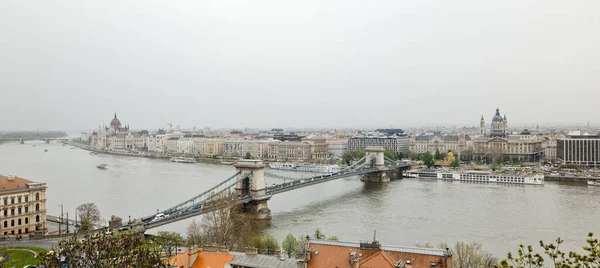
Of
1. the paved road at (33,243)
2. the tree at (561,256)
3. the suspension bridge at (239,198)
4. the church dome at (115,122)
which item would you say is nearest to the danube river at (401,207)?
the suspension bridge at (239,198)

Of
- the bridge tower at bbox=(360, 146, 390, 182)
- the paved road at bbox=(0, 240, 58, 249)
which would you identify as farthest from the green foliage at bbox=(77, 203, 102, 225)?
the bridge tower at bbox=(360, 146, 390, 182)

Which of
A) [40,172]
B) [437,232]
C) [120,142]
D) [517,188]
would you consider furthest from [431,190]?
[120,142]

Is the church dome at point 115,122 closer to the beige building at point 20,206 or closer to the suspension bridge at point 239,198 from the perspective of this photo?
the suspension bridge at point 239,198

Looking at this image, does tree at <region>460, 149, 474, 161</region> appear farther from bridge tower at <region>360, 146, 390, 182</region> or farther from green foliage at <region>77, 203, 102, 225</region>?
green foliage at <region>77, 203, 102, 225</region>

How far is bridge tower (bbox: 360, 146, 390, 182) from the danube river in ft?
3.83

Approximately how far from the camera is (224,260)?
275 inches

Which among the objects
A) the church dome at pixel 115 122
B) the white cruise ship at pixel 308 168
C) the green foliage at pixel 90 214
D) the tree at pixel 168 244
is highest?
the church dome at pixel 115 122

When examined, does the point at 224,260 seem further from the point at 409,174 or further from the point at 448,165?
the point at 448,165

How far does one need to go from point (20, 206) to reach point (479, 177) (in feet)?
74.5

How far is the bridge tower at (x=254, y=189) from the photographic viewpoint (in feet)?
52.3

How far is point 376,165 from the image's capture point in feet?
95.8

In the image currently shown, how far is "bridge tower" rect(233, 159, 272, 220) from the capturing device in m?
15.9

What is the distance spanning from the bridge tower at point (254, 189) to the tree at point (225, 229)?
2.18 meters

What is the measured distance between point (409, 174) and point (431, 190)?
7644 millimetres
